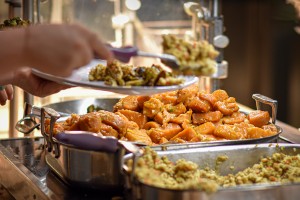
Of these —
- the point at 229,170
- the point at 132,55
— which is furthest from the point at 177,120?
the point at 132,55

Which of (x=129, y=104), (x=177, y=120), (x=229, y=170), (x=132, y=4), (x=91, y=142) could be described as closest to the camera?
(x=91, y=142)

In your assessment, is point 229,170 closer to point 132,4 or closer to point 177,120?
point 177,120

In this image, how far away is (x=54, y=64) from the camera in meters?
1.58

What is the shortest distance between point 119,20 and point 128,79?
1845 mm

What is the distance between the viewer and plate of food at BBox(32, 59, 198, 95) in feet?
5.82

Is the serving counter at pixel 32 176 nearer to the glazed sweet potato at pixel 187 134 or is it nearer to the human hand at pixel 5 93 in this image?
the human hand at pixel 5 93

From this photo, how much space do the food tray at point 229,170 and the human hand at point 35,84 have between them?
53cm

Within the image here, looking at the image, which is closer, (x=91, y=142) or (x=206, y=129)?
(x=91, y=142)

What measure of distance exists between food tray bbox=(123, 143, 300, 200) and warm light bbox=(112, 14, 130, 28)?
1.77m

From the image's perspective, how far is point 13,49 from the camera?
159cm

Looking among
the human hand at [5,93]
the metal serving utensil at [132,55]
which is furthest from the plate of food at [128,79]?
the human hand at [5,93]

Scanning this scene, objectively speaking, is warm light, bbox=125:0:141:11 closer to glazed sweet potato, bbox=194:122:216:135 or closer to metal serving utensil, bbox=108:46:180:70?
glazed sweet potato, bbox=194:122:216:135

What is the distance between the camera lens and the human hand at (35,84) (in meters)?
2.21

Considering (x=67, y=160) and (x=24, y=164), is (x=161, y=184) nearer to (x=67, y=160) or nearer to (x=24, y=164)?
(x=67, y=160)
